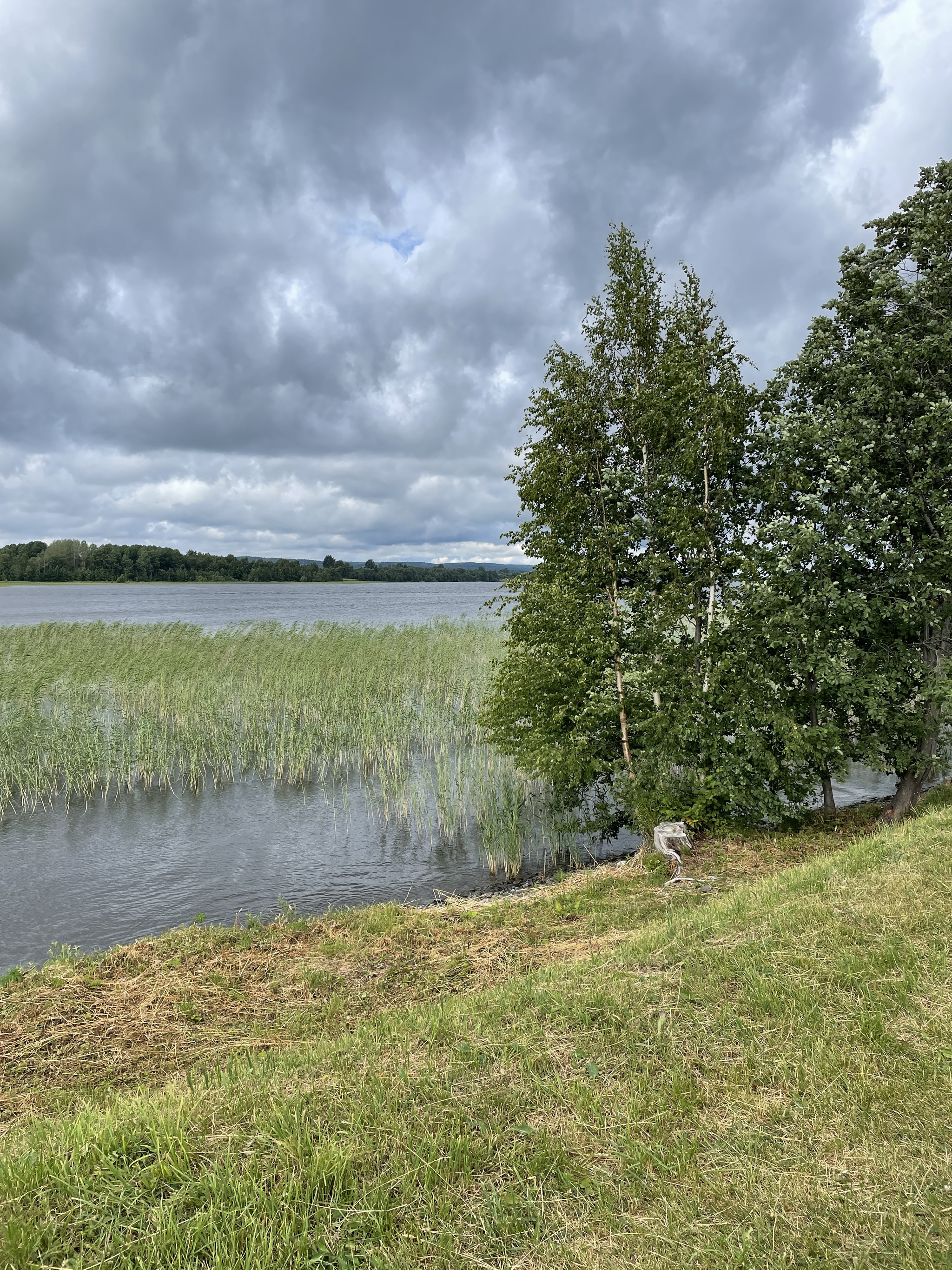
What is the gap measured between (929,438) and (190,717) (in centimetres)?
1687

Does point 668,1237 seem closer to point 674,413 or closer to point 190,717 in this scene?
point 674,413

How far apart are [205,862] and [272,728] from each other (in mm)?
6247

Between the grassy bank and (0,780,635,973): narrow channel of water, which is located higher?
the grassy bank

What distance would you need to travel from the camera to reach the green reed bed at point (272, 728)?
14461mm

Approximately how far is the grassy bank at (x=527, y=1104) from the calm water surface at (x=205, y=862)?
334 cm

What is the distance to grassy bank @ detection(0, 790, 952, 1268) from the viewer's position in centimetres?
292

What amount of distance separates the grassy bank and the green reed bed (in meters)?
6.16

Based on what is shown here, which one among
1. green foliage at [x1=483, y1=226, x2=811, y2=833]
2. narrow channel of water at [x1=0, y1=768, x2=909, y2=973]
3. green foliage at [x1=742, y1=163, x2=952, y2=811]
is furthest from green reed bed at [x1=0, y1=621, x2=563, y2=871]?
green foliage at [x1=742, y1=163, x2=952, y2=811]

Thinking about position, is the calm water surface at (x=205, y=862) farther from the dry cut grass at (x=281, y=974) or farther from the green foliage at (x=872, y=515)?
the green foliage at (x=872, y=515)

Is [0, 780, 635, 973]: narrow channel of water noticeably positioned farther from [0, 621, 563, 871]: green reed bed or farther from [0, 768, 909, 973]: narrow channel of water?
[0, 621, 563, 871]: green reed bed

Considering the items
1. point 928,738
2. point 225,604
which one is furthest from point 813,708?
point 225,604

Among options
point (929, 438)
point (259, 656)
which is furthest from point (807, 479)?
point (259, 656)

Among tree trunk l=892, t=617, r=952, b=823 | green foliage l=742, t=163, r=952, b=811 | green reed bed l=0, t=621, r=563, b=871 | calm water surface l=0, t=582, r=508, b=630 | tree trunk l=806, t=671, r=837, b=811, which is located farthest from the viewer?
calm water surface l=0, t=582, r=508, b=630

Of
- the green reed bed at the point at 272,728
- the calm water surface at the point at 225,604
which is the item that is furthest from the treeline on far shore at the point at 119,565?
the green reed bed at the point at 272,728
